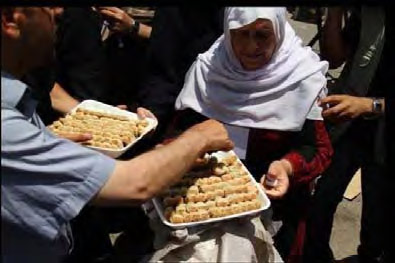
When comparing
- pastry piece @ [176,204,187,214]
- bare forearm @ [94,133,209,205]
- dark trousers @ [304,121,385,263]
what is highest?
bare forearm @ [94,133,209,205]

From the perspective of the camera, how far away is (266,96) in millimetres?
2234

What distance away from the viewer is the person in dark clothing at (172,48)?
2.51m

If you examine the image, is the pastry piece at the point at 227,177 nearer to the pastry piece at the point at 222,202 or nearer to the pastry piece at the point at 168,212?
the pastry piece at the point at 222,202

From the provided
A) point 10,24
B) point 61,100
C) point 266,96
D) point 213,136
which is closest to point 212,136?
point 213,136

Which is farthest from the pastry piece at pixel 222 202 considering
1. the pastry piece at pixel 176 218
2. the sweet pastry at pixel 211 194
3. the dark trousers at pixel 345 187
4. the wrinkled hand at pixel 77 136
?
the dark trousers at pixel 345 187

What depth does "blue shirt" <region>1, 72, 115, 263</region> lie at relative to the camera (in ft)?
4.02

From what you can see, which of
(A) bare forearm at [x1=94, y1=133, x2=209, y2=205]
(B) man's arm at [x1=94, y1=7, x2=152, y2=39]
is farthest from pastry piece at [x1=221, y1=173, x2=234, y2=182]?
(B) man's arm at [x1=94, y1=7, x2=152, y2=39]

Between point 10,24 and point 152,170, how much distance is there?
1.55 feet

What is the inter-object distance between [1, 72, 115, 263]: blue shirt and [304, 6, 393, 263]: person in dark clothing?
117 centimetres

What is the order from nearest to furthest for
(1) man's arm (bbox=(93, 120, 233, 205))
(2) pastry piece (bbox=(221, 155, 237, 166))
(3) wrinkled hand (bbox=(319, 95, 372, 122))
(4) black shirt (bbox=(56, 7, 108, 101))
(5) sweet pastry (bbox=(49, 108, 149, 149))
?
(1) man's arm (bbox=(93, 120, 233, 205)) < (2) pastry piece (bbox=(221, 155, 237, 166)) < (5) sweet pastry (bbox=(49, 108, 149, 149)) < (3) wrinkled hand (bbox=(319, 95, 372, 122)) < (4) black shirt (bbox=(56, 7, 108, 101))

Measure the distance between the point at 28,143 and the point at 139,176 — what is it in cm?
29

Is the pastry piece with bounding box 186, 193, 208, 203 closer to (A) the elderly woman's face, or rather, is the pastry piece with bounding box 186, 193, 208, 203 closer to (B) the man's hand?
(B) the man's hand

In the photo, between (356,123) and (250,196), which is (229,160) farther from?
(356,123)

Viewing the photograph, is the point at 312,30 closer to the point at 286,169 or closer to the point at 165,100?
the point at 165,100
